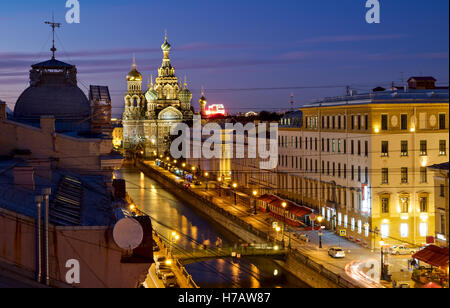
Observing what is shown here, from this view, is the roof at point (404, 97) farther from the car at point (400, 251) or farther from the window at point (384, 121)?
the car at point (400, 251)

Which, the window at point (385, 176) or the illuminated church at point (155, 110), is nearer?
the window at point (385, 176)

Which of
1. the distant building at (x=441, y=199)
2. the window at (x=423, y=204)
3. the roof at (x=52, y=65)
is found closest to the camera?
the distant building at (x=441, y=199)

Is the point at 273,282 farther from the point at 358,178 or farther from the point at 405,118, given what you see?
the point at 405,118

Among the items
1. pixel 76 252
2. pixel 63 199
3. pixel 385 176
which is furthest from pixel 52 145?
pixel 385 176

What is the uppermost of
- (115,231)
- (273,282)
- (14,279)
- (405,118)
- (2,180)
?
(405,118)

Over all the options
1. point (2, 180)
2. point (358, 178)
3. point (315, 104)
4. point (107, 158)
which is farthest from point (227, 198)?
point (2, 180)

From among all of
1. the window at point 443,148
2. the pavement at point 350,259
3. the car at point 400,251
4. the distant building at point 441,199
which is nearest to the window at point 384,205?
the pavement at point 350,259

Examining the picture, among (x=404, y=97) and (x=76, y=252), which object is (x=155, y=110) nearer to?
(x=404, y=97)

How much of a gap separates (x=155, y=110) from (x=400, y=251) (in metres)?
75.1

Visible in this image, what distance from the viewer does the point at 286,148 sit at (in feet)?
128

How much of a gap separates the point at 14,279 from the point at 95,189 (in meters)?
7.05

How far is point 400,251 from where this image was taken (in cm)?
2456

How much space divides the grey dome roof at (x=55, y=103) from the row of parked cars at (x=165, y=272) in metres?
7.74

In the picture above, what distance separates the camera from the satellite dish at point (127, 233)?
1087 centimetres
